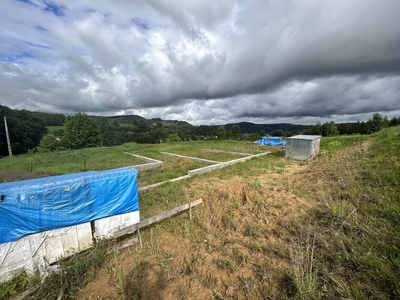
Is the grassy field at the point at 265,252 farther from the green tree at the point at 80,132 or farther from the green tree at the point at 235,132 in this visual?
the green tree at the point at 235,132

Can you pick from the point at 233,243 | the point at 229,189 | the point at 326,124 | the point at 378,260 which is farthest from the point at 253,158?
the point at 326,124

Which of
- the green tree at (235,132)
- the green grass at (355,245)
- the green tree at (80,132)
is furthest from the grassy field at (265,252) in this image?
the green tree at (235,132)

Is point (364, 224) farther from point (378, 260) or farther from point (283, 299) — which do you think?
point (283, 299)

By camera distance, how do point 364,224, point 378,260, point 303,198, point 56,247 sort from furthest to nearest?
point 303,198 → point 56,247 → point 364,224 → point 378,260

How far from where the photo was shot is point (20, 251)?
3.27 metres

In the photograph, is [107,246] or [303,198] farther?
[303,198]

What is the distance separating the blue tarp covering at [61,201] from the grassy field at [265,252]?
2.70ft

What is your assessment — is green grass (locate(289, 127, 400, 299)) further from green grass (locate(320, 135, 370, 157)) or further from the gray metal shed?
green grass (locate(320, 135, 370, 157))

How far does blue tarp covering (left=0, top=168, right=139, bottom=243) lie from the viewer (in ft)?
10.4

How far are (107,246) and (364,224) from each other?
540 centimetres

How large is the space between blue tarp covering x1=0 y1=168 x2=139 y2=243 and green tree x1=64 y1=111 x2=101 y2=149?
102 feet

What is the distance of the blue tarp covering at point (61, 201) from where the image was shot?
3.16 metres

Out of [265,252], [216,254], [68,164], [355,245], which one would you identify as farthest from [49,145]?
[355,245]

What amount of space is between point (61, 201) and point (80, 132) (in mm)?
31974
